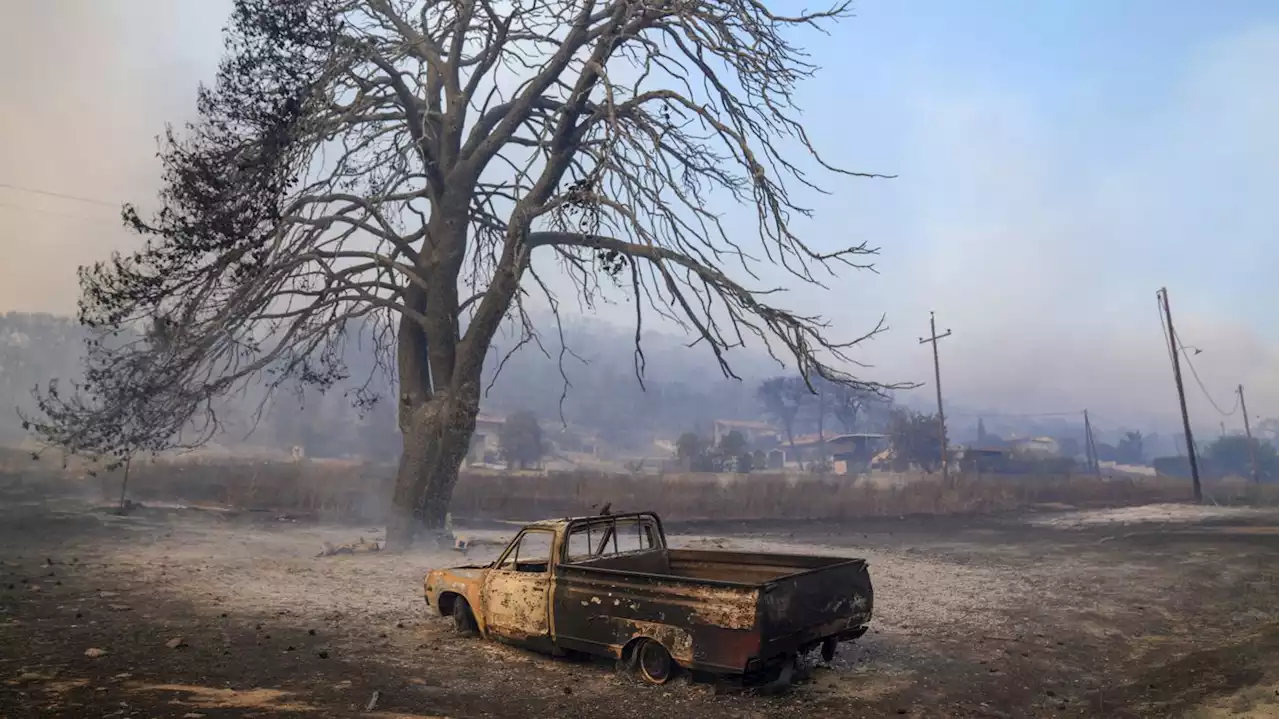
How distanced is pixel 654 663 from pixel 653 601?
652 mm

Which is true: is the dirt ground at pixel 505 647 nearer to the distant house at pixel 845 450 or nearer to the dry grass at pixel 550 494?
the dry grass at pixel 550 494

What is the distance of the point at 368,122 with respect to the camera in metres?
18.2

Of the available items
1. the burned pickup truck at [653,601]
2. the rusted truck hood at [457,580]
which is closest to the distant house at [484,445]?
the rusted truck hood at [457,580]

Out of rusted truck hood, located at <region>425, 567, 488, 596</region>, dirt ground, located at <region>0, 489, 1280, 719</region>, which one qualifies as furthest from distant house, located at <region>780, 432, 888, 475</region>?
rusted truck hood, located at <region>425, 567, 488, 596</region>

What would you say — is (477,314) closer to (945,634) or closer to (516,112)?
(516,112)

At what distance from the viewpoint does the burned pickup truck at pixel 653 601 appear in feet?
21.9

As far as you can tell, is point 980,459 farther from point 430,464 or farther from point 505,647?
point 505,647

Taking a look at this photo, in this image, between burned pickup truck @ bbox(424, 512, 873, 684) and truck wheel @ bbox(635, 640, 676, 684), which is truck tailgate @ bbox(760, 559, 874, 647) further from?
truck wheel @ bbox(635, 640, 676, 684)

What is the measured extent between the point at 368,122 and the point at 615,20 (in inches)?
247

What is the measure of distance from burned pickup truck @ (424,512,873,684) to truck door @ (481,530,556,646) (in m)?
0.01

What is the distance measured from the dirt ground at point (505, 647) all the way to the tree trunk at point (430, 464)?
1.16 meters

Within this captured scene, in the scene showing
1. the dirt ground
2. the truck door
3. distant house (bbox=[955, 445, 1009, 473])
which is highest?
distant house (bbox=[955, 445, 1009, 473])

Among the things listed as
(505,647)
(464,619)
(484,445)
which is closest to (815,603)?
(505,647)

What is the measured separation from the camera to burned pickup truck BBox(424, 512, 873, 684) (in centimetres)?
668
